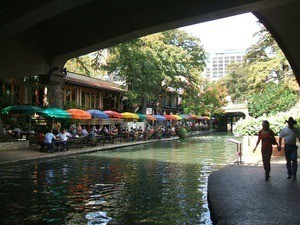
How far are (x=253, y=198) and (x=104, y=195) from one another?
352cm

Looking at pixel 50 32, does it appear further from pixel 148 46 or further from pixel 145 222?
pixel 148 46

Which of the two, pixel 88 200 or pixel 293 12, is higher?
pixel 293 12

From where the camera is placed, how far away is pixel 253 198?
7523 mm

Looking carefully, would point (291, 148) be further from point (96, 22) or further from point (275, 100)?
point (275, 100)

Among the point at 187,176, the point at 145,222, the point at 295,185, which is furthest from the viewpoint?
the point at 187,176

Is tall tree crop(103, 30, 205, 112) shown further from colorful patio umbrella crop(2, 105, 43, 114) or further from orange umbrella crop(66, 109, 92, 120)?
colorful patio umbrella crop(2, 105, 43, 114)

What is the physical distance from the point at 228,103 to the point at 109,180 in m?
63.0

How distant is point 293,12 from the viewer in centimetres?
1030

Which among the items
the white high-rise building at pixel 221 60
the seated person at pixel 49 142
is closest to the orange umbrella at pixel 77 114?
the seated person at pixel 49 142

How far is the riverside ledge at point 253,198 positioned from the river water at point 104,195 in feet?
1.30

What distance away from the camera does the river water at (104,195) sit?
686 cm

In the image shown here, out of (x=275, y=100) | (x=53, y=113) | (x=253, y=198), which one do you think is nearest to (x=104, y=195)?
(x=253, y=198)

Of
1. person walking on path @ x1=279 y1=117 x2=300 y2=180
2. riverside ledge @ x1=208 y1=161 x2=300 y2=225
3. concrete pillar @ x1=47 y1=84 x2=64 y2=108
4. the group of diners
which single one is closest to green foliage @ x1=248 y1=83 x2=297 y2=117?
the group of diners

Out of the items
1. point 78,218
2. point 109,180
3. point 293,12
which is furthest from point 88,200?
point 293,12
